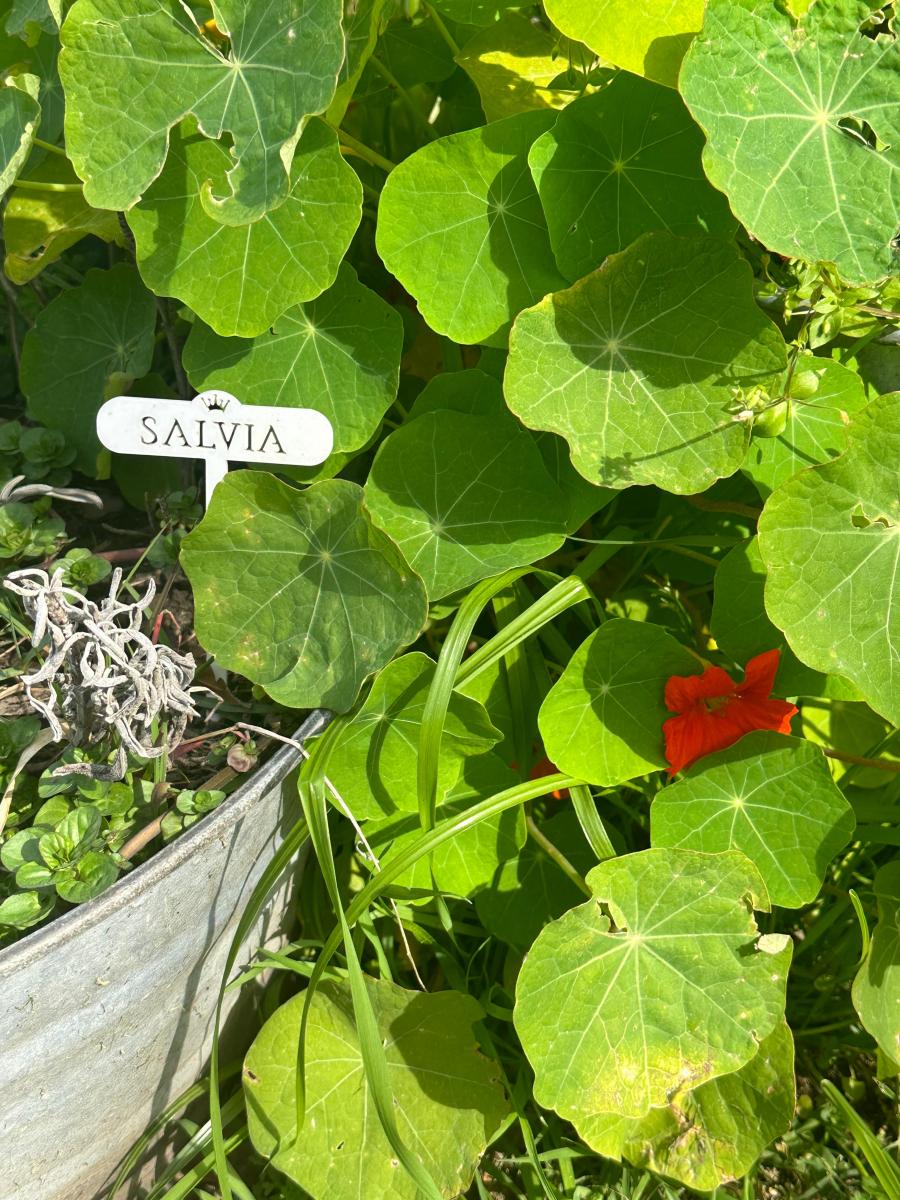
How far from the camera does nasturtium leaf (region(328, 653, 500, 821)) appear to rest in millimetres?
1179

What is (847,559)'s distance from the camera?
3.56ft

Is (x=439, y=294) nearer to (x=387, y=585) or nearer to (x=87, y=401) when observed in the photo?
(x=387, y=585)

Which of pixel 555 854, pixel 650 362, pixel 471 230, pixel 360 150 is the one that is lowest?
pixel 555 854

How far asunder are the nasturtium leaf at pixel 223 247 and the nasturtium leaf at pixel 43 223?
143 millimetres

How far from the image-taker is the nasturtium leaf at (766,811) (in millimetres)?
1190

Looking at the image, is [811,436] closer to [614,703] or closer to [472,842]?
[614,703]

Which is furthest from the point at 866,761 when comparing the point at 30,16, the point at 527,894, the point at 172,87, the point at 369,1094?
the point at 30,16

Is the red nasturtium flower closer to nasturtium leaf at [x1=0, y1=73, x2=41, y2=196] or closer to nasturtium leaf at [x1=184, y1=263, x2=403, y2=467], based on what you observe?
nasturtium leaf at [x1=184, y1=263, x2=403, y2=467]

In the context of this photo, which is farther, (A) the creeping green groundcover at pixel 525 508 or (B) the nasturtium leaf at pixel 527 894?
(B) the nasturtium leaf at pixel 527 894

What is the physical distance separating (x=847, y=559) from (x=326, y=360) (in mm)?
685

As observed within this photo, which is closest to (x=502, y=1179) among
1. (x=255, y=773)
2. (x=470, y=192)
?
(x=255, y=773)

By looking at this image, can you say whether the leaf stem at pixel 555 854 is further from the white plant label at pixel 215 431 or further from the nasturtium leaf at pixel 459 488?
the white plant label at pixel 215 431

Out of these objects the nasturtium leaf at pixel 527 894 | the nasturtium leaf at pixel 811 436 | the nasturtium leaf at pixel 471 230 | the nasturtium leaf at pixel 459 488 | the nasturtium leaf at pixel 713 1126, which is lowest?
the nasturtium leaf at pixel 713 1126

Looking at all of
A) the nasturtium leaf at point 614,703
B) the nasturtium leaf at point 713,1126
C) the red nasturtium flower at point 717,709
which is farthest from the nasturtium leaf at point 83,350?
the nasturtium leaf at point 713,1126
